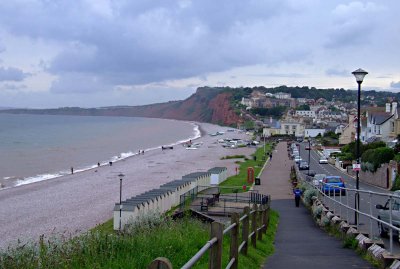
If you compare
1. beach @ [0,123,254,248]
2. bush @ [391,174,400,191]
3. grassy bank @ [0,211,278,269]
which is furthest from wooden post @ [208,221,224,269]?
bush @ [391,174,400,191]

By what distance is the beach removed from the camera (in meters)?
27.6

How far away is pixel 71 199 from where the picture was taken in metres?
37.8

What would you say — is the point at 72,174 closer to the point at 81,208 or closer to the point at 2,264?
the point at 81,208

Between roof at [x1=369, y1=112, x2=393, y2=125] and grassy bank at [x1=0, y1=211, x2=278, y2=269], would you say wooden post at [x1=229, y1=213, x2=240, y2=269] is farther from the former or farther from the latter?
roof at [x1=369, y1=112, x2=393, y2=125]

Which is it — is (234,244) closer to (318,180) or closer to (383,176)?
(318,180)

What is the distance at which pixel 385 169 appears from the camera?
39.2 m

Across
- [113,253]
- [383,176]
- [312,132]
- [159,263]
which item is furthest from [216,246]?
[312,132]

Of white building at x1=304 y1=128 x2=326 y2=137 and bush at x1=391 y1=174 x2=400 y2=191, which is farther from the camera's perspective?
white building at x1=304 y1=128 x2=326 y2=137

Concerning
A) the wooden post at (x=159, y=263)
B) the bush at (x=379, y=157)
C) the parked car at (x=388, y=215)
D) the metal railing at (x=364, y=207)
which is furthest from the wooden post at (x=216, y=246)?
the bush at (x=379, y=157)

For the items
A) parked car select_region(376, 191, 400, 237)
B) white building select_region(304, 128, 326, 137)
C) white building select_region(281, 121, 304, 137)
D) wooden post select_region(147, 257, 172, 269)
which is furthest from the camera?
white building select_region(281, 121, 304, 137)

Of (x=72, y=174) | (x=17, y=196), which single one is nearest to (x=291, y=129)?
(x=72, y=174)

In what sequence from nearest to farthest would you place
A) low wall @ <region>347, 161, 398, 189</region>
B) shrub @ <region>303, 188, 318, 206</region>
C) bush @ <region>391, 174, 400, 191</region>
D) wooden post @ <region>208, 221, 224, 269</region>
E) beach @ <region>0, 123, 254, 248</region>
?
1. wooden post @ <region>208, 221, 224, 269</region>
2. shrub @ <region>303, 188, 318, 206</region>
3. beach @ <region>0, 123, 254, 248</region>
4. bush @ <region>391, 174, 400, 191</region>
5. low wall @ <region>347, 161, 398, 189</region>

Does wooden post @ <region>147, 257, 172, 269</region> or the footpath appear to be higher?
wooden post @ <region>147, 257, 172, 269</region>

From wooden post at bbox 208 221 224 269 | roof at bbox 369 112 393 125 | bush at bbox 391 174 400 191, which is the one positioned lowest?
bush at bbox 391 174 400 191
